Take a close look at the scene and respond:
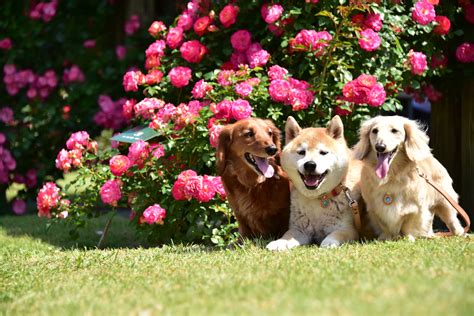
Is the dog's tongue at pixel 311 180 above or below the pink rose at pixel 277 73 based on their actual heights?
below

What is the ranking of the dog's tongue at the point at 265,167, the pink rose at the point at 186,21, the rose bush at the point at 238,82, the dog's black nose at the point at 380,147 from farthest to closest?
the pink rose at the point at 186,21
the rose bush at the point at 238,82
the dog's tongue at the point at 265,167
the dog's black nose at the point at 380,147

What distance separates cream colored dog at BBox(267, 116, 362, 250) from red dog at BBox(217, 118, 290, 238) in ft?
0.39

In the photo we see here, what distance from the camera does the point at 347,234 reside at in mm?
5078

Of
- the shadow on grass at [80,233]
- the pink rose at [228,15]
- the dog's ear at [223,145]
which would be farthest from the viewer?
the shadow on grass at [80,233]

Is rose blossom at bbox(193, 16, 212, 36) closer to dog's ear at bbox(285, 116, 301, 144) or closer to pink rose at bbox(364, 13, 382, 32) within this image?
pink rose at bbox(364, 13, 382, 32)

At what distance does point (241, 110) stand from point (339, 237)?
1263mm

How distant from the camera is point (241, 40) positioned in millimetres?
6293

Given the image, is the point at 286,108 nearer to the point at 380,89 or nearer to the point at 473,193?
the point at 380,89

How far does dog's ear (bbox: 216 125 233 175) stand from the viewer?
5.21 meters

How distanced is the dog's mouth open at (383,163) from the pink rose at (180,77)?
2.05 m

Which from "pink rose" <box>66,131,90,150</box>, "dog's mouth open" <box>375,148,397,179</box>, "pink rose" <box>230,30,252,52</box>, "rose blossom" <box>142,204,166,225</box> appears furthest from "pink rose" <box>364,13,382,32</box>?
"pink rose" <box>66,131,90,150</box>

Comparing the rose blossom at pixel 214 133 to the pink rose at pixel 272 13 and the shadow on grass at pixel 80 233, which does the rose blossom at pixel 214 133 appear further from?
the shadow on grass at pixel 80 233

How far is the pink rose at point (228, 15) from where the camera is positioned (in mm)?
6273

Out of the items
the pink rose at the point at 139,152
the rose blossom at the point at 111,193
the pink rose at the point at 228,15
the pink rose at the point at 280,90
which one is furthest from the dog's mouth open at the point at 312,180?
the pink rose at the point at 228,15
